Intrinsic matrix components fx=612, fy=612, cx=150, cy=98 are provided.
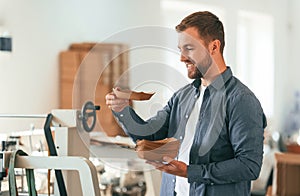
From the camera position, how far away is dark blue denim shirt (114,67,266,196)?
1.73m

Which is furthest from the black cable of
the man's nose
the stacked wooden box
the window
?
the window

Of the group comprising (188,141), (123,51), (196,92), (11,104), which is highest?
(123,51)

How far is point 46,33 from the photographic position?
5852 mm

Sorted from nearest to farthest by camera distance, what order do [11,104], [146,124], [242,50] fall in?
1. [146,124]
2. [11,104]
3. [242,50]

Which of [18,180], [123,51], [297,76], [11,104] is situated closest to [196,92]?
[123,51]

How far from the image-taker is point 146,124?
1826mm

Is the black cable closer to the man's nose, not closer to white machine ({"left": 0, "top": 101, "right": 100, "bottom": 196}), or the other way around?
white machine ({"left": 0, "top": 101, "right": 100, "bottom": 196})

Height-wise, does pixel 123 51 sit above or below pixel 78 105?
above

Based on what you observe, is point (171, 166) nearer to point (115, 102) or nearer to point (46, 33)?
point (115, 102)

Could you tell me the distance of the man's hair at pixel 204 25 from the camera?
1.70 m

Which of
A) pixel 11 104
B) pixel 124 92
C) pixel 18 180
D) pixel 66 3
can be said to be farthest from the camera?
pixel 66 3

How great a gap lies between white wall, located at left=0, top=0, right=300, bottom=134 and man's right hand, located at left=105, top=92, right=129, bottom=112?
3.26 meters

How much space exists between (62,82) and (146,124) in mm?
4431

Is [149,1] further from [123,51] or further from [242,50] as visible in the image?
[123,51]
